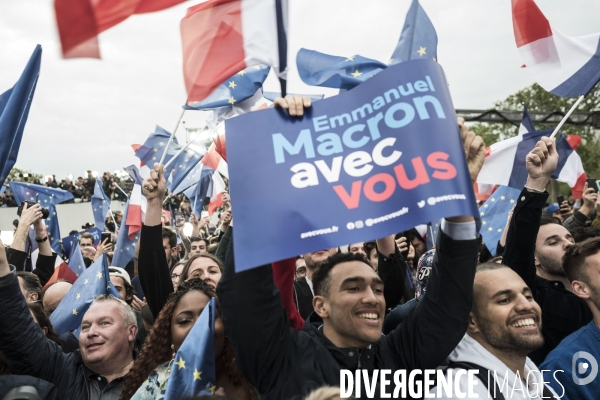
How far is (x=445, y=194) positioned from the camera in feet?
6.89

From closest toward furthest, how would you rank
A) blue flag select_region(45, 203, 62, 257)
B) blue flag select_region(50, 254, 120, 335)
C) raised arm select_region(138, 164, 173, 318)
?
raised arm select_region(138, 164, 173, 318), blue flag select_region(50, 254, 120, 335), blue flag select_region(45, 203, 62, 257)

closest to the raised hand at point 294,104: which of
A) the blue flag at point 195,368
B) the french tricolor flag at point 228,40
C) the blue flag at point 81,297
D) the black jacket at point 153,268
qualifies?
the french tricolor flag at point 228,40

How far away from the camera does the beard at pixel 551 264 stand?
3.91 meters

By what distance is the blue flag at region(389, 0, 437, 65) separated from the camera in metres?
4.61

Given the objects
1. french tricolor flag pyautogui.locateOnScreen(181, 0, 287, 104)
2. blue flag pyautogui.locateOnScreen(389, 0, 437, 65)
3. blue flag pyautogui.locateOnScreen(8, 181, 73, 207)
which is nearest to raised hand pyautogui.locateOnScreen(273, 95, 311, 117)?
french tricolor flag pyautogui.locateOnScreen(181, 0, 287, 104)

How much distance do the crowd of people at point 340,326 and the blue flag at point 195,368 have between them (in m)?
0.05

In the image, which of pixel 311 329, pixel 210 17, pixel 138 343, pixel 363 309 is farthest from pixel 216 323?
pixel 210 17

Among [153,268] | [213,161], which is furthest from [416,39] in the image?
[213,161]

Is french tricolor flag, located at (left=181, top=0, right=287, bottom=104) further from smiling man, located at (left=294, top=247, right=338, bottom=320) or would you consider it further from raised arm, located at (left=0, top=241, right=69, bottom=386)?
smiling man, located at (left=294, top=247, right=338, bottom=320)

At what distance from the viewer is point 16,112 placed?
355 centimetres

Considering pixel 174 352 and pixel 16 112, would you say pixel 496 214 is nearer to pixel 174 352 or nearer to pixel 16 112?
pixel 174 352

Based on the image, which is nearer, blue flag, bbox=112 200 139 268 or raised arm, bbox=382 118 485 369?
raised arm, bbox=382 118 485 369

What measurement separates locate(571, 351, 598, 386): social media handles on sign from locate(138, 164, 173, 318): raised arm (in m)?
2.39

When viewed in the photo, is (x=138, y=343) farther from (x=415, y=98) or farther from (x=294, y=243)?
(x=415, y=98)
